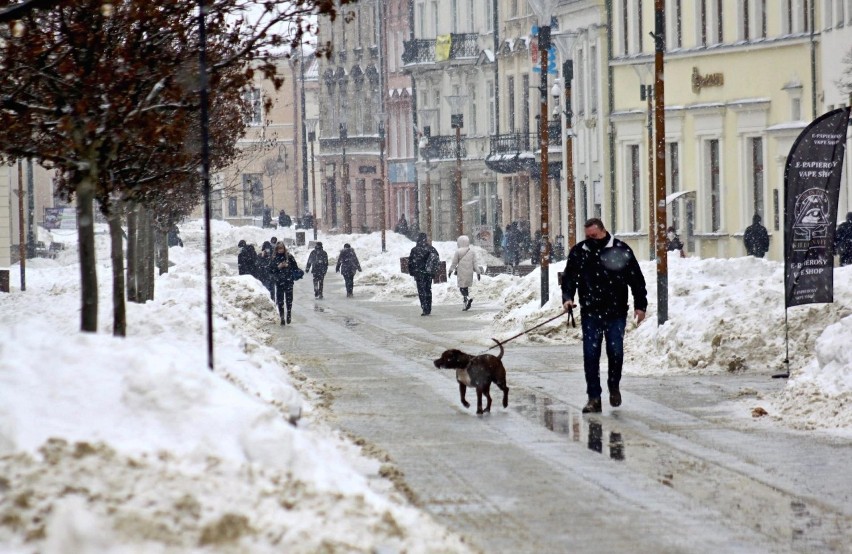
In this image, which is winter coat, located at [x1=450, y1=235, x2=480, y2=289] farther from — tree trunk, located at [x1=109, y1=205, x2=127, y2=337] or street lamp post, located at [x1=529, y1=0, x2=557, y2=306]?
tree trunk, located at [x1=109, y1=205, x2=127, y2=337]

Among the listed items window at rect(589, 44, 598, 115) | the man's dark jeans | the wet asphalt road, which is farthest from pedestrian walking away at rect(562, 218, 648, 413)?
window at rect(589, 44, 598, 115)

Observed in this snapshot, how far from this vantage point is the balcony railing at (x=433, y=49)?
72.2 meters

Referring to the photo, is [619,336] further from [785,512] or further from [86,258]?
[785,512]

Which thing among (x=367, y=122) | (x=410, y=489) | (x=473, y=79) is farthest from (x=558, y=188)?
(x=410, y=489)

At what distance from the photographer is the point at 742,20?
45.1 m

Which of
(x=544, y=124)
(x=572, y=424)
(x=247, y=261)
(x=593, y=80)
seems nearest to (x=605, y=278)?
(x=572, y=424)

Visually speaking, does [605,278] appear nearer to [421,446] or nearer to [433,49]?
[421,446]

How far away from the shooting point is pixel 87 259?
13156mm

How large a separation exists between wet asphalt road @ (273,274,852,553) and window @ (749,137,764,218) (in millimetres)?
25516

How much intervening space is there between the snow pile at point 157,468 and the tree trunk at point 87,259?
280cm

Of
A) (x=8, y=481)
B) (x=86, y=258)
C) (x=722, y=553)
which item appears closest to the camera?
(x=8, y=481)

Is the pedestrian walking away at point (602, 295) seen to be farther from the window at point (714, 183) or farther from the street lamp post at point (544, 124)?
the window at point (714, 183)

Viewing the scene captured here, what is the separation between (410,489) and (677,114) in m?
38.6

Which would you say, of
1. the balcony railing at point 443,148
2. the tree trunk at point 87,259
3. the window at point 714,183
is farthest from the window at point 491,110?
the tree trunk at point 87,259
